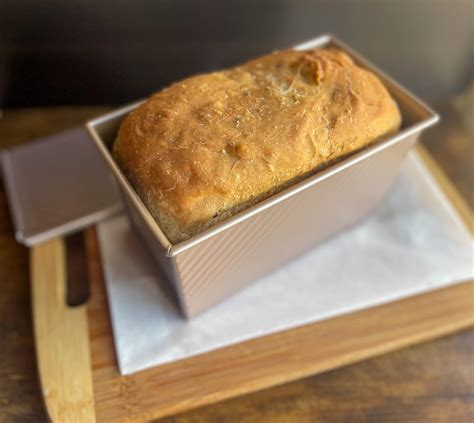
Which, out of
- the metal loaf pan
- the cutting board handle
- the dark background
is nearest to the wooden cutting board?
the cutting board handle

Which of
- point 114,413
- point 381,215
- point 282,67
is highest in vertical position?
point 282,67

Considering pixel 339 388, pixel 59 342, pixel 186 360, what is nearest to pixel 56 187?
pixel 59 342

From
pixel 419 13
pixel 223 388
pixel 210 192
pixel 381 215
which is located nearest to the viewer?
pixel 210 192

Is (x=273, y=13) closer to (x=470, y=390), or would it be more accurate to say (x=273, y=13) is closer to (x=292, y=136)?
(x=292, y=136)

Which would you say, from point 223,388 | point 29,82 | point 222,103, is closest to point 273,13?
point 222,103

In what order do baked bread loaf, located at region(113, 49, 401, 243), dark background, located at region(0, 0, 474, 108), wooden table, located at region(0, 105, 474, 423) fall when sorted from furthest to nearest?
dark background, located at region(0, 0, 474, 108) → wooden table, located at region(0, 105, 474, 423) → baked bread loaf, located at region(113, 49, 401, 243)

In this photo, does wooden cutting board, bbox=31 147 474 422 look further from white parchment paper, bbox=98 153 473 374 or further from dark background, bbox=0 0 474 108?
dark background, bbox=0 0 474 108

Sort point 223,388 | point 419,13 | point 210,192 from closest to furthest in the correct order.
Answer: point 210,192
point 223,388
point 419,13

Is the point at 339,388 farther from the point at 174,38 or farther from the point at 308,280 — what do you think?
the point at 174,38
